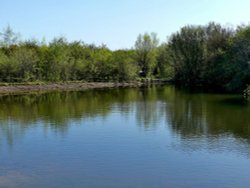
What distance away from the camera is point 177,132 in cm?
2912

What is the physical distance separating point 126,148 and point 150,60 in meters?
80.5

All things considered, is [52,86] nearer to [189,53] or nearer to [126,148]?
[189,53]

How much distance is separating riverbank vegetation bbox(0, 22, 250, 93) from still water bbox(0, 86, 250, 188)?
2272 centimetres

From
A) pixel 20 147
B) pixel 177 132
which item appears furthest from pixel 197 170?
pixel 20 147

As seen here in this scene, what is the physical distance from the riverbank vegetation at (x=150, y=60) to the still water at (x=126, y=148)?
22717mm

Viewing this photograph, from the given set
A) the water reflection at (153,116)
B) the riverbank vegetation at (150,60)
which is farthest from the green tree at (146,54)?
the water reflection at (153,116)

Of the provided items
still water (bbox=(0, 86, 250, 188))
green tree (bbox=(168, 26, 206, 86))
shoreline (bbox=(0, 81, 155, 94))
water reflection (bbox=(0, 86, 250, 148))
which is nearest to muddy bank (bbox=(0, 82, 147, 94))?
shoreline (bbox=(0, 81, 155, 94))

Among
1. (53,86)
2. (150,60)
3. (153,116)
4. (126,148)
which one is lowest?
(126,148)

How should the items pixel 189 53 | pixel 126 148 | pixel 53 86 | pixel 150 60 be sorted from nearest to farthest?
pixel 126 148 → pixel 53 86 → pixel 189 53 → pixel 150 60

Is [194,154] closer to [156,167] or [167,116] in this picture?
[156,167]

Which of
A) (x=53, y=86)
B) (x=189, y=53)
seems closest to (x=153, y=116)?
(x=53, y=86)

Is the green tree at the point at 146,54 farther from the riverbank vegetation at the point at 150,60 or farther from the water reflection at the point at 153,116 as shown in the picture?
the water reflection at the point at 153,116

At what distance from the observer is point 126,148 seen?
24.4 meters

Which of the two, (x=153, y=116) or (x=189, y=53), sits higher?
(x=189, y=53)
